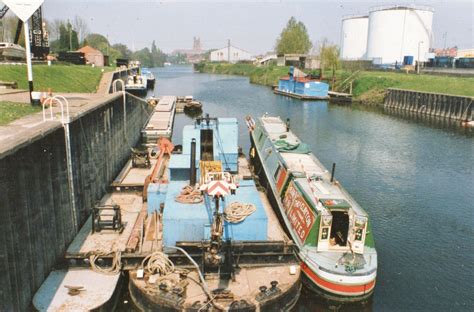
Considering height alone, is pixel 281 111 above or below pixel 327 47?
below

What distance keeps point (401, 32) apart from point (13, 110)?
369ft

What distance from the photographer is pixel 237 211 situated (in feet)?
53.6

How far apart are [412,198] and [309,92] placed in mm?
58058

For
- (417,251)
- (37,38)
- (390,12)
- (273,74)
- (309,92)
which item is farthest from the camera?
(273,74)

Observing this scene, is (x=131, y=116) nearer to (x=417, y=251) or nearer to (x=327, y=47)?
(x=417, y=251)

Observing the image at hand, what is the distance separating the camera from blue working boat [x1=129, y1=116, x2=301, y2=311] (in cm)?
1345

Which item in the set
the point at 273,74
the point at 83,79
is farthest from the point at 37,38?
the point at 273,74

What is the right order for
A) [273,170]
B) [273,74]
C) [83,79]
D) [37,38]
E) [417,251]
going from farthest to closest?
[273,74]
[37,38]
[83,79]
[273,170]
[417,251]

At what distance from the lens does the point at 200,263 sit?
1524 cm

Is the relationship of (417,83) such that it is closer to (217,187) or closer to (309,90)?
(309,90)

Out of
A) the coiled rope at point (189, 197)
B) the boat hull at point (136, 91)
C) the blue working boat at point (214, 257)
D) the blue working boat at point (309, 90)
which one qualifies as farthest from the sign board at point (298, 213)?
the blue working boat at point (309, 90)

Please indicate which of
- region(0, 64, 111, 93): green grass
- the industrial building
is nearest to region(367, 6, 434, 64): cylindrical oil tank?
the industrial building

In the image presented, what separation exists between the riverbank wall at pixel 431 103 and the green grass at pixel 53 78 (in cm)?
4906

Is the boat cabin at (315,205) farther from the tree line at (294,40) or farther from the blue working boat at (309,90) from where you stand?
the tree line at (294,40)
